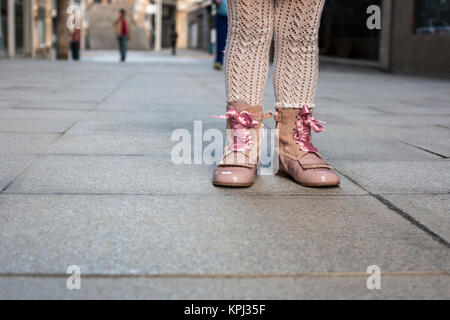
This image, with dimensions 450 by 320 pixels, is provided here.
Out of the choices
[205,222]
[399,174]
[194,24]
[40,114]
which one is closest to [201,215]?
[205,222]

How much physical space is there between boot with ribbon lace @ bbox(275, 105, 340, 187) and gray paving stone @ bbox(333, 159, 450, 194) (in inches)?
7.7

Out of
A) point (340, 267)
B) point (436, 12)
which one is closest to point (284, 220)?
point (340, 267)

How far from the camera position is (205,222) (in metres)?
1.60

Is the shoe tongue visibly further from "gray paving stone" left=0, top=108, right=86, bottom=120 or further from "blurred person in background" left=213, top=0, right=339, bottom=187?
"gray paving stone" left=0, top=108, right=86, bottom=120

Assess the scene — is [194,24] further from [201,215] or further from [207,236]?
[207,236]

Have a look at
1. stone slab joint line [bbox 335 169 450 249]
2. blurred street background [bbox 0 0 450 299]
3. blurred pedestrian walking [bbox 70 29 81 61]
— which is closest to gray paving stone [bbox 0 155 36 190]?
blurred street background [bbox 0 0 450 299]

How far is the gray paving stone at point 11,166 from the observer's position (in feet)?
6.81

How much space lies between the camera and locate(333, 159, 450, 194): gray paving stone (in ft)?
6.78

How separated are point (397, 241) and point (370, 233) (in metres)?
0.08

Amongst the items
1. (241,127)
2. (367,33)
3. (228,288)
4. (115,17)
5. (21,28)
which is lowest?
(228,288)

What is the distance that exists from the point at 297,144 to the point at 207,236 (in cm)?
83

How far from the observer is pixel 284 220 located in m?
1.63
